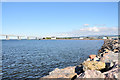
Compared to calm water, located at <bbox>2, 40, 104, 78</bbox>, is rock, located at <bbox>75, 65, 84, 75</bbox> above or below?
above

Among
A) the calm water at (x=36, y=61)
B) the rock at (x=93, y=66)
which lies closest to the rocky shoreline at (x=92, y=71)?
the rock at (x=93, y=66)

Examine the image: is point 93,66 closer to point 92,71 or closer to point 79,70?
point 79,70

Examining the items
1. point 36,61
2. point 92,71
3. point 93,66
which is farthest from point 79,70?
point 36,61

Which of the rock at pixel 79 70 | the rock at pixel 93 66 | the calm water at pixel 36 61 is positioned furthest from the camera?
the calm water at pixel 36 61

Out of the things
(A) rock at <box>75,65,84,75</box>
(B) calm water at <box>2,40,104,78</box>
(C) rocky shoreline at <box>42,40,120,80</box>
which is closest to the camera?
(C) rocky shoreline at <box>42,40,120,80</box>

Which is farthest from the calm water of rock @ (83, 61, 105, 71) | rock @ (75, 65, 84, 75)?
rock @ (83, 61, 105, 71)

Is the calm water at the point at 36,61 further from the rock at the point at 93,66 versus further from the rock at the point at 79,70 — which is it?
the rock at the point at 93,66

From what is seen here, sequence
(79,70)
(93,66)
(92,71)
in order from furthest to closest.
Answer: (79,70)
(93,66)
(92,71)

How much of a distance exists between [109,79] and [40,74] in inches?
256

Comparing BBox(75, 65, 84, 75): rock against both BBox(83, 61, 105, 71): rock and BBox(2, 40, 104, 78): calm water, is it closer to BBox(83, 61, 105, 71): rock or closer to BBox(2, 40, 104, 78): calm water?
BBox(83, 61, 105, 71): rock

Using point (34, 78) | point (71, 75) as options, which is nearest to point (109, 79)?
point (71, 75)

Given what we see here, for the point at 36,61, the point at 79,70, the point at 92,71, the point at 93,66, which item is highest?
the point at 92,71

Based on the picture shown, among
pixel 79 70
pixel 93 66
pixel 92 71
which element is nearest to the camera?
pixel 92 71

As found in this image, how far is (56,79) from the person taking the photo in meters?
5.94
